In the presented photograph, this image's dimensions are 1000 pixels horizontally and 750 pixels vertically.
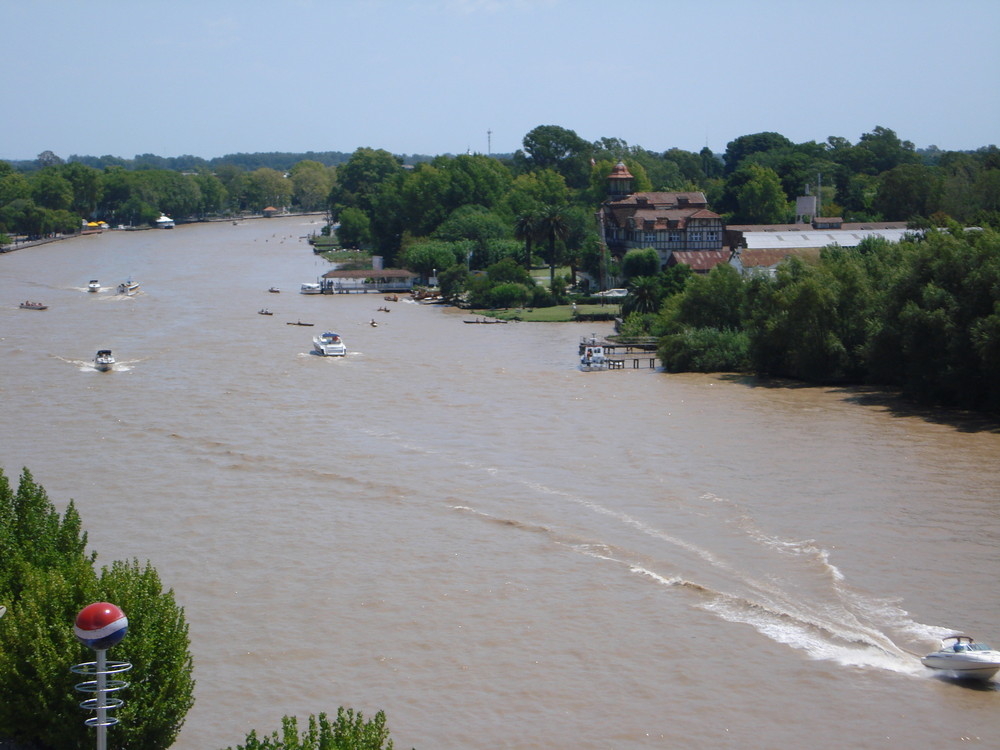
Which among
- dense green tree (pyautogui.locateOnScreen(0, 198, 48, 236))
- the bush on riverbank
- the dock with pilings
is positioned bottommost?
the dock with pilings

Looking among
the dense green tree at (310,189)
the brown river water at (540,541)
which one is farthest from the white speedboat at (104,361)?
the dense green tree at (310,189)


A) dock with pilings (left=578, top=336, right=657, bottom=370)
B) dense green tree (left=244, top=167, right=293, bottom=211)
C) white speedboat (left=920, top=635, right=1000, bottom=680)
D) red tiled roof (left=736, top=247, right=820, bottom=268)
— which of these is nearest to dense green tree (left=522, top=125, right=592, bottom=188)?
dense green tree (left=244, top=167, right=293, bottom=211)

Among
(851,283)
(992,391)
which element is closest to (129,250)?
(851,283)

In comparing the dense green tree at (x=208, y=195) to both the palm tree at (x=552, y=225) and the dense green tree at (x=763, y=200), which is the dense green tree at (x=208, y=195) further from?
the palm tree at (x=552, y=225)

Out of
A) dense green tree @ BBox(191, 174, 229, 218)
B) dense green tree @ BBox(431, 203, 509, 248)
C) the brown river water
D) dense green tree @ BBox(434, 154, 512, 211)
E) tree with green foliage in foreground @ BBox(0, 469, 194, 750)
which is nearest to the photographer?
tree with green foliage in foreground @ BBox(0, 469, 194, 750)

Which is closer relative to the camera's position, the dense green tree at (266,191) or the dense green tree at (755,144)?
the dense green tree at (755,144)

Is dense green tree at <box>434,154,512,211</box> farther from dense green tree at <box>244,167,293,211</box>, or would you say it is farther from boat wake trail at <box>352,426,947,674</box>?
dense green tree at <box>244,167,293,211</box>

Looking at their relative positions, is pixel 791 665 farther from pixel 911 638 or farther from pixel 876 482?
pixel 876 482
